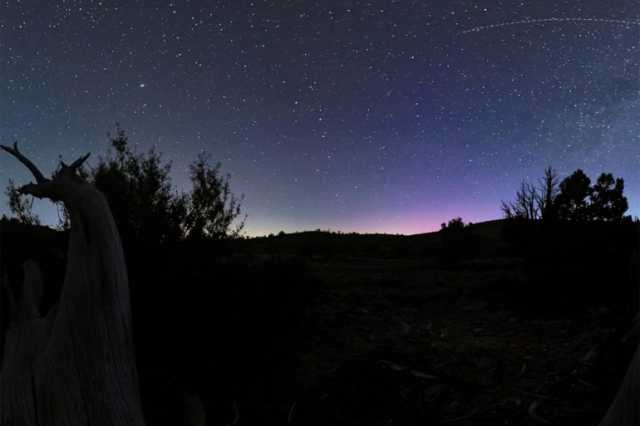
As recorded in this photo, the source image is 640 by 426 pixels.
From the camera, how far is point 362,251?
65.0 ft

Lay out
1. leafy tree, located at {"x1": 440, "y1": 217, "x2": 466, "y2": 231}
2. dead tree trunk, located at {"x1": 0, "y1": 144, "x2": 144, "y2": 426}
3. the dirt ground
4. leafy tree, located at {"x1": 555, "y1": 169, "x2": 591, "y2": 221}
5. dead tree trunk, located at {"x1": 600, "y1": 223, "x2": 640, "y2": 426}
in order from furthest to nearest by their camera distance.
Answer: leafy tree, located at {"x1": 555, "y1": 169, "x2": 591, "y2": 221}
leafy tree, located at {"x1": 440, "y1": 217, "x2": 466, "y2": 231}
the dirt ground
dead tree trunk, located at {"x1": 0, "y1": 144, "x2": 144, "y2": 426}
dead tree trunk, located at {"x1": 600, "y1": 223, "x2": 640, "y2": 426}

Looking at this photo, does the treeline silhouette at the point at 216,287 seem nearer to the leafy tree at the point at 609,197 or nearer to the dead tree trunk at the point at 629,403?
the dead tree trunk at the point at 629,403

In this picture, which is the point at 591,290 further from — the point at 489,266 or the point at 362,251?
the point at 362,251

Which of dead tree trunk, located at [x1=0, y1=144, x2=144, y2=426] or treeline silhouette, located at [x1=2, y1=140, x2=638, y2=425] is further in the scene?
treeline silhouette, located at [x1=2, y1=140, x2=638, y2=425]

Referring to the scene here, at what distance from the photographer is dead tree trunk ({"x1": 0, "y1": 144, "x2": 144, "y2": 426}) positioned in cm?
237

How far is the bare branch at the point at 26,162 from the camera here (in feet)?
8.00

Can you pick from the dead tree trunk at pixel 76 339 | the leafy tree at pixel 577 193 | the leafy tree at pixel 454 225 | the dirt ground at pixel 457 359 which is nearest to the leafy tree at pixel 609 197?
the leafy tree at pixel 577 193

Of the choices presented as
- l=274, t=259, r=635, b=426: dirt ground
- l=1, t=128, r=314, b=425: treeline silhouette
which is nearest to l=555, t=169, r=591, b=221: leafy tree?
l=274, t=259, r=635, b=426: dirt ground

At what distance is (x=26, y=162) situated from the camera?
8.13ft

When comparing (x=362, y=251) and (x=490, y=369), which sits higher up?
(x=362, y=251)

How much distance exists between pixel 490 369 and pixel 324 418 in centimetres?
212

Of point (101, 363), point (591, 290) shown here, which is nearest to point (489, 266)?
point (591, 290)

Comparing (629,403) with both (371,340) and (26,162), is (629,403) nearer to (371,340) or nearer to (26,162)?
(26,162)

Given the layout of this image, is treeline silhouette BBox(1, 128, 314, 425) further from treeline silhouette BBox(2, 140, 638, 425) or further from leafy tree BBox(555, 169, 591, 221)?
leafy tree BBox(555, 169, 591, 221)
